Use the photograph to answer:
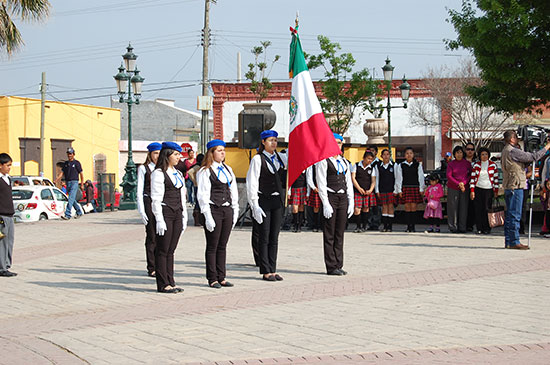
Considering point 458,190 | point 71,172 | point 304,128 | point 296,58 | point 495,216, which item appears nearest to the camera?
point 304,128

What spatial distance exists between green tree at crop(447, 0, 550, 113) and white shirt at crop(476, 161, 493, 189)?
211 cm

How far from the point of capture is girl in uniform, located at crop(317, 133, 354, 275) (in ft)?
33.9

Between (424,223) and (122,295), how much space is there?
11.4 meters

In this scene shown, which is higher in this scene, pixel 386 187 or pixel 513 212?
pixel 386 187

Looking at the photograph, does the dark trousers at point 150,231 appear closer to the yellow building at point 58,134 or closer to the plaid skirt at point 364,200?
the plaid skirt at point 364,200

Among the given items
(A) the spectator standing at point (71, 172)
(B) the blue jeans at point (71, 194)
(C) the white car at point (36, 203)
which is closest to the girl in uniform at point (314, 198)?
(A) the spectator standing at point (71, 172)

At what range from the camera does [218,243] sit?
960cm

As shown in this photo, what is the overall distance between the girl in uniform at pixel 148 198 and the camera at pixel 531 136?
361 inches

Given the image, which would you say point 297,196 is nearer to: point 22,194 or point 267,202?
point 267,202

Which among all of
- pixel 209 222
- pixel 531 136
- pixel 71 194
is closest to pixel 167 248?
pixel 209 222

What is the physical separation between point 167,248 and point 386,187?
28.5 feet

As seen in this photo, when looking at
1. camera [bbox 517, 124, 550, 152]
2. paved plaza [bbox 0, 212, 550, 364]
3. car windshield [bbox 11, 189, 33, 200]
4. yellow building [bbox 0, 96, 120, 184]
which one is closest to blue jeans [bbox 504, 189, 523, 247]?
paved plaza [bbox 0, 212, 550, 364]

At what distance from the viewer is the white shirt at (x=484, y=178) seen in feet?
52.7

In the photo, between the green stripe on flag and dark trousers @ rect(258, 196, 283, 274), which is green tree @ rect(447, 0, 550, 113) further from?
dark trousers @ rect(258, 196, 283, 274)
